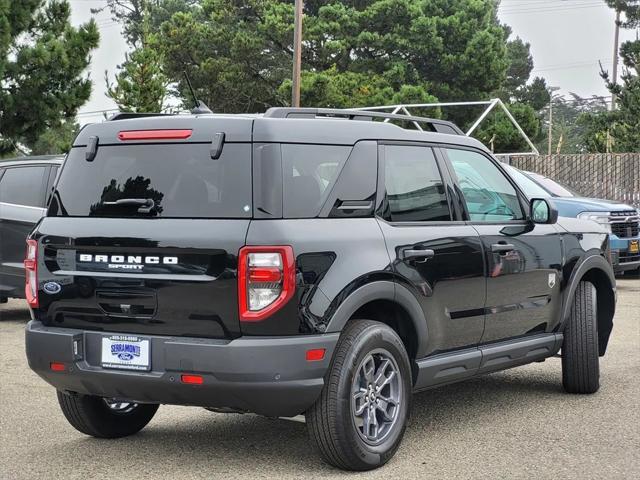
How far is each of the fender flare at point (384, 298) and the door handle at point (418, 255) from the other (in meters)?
0.18

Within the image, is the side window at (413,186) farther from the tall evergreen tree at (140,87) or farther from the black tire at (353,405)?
the tall evergreen tree at (140,87)

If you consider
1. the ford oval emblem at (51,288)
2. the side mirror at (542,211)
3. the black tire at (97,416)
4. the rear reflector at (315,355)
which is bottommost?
the black tire at (97,416)

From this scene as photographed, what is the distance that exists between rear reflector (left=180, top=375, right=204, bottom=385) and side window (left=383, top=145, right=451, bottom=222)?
1.41 metres

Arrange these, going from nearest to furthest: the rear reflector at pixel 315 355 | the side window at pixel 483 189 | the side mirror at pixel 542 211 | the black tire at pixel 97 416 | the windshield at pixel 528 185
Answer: the rear reflector at pixel 315 355
the black tire at pixel 97 416
the side window at pixel 483 189
the side mirror at pixel 542 211
the windshield at pixel 528 185

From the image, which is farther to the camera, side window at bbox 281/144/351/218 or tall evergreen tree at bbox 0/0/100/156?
tall evergreen tree at bbox 0/0/100/156

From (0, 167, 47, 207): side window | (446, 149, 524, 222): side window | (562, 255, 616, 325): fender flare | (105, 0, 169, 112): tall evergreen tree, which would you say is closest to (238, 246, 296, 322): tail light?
(446, 149, 524, 222): side window

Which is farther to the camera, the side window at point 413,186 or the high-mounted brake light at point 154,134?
the side window at point 413,186

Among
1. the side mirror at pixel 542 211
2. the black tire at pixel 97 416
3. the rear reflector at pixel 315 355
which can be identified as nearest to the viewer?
the rear reflector at pixel 315 355

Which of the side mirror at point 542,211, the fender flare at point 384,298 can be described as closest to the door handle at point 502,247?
the side mirror at point 542,211

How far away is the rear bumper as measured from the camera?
4.86m

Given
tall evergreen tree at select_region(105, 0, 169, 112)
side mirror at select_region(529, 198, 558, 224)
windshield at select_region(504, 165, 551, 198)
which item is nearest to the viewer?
side mirror at select_region(529, 198, 558, 224)

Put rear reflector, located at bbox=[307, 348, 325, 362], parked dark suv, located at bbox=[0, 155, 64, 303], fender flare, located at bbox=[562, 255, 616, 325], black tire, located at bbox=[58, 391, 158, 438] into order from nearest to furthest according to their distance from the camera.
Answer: rear reflector, located at bbox=[307, 348, 325, 362] < black tire, located at bbox=[58, 391, 158, 438] < fender flare, located at bbox=[562, 255, 616, 325] < parked dark suv, located at bbox=[0, 155, 64, 303]

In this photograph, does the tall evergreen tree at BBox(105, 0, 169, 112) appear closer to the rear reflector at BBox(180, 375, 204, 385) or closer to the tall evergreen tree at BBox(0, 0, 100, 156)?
the tall evergreen tree at BBox(0, 0, 100, 156)

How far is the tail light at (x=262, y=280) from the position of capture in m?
4.87
